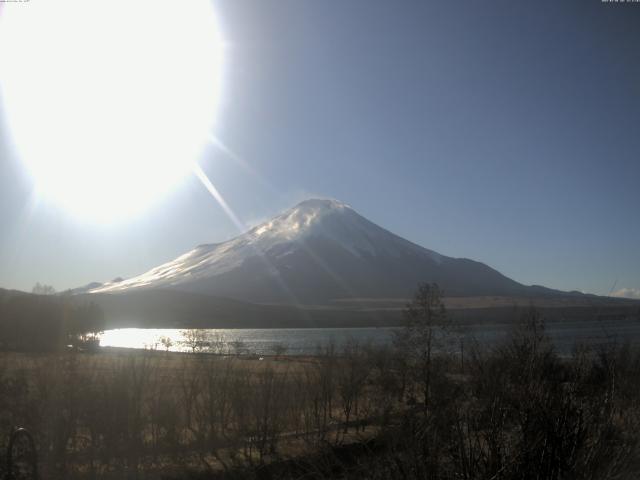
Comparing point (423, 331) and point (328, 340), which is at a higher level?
point (423, 331)

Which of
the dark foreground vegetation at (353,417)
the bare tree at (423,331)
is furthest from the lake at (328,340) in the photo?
the dark foreground vegetation at (353,417)

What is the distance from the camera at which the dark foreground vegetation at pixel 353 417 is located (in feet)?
13.0

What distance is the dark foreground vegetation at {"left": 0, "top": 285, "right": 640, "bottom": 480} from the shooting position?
3.96 meters

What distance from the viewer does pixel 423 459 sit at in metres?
3.84

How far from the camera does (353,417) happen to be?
1917 centimetres

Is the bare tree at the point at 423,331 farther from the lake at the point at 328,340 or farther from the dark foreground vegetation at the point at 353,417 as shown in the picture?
the lake at the point at 328,340

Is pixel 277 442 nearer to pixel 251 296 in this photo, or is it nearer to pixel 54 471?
pixel 54 471

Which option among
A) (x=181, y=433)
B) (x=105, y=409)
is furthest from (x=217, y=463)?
(x=105, y=409)

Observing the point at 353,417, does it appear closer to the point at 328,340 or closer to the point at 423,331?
the point at 423,331

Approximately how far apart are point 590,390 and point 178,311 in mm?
143031

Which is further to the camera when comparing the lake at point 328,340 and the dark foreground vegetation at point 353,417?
the lake at point 328,340

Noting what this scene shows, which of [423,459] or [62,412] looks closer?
[423,459]

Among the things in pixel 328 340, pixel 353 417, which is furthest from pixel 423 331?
pixel 328 340

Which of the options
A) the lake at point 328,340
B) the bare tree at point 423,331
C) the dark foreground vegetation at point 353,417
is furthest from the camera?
the lake at point 328,340
